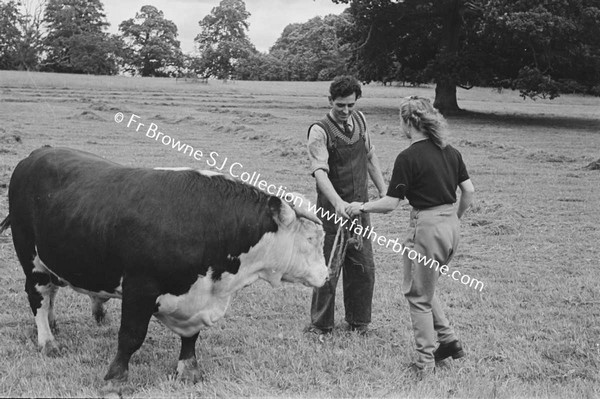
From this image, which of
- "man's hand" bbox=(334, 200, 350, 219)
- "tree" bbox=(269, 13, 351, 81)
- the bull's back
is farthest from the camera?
"tree" bbox=(269, 13, 351, 81)

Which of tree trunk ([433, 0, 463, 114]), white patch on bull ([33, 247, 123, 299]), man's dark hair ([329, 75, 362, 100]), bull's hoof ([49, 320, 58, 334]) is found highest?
tree trunk ([433, 0, 463, 114])

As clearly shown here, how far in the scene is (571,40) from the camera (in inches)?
1076

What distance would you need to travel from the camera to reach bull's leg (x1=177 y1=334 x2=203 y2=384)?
15.8 ft

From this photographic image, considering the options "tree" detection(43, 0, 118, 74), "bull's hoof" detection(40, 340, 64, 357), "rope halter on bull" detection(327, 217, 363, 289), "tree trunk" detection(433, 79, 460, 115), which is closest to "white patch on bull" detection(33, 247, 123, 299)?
"bull's hoof" detection(40, 340, 64, 357)

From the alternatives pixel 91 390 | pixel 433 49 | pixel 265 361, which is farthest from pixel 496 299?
pixel 433 49

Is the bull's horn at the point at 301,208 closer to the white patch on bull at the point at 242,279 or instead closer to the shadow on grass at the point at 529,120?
the white patch on bull at the point at 242,279

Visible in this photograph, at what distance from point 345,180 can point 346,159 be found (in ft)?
0.62

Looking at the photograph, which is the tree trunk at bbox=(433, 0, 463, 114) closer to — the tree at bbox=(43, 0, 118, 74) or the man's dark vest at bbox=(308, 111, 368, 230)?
the tree at bbox=(43, 0, 118, 74)

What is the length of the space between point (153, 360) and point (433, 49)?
31828 mm

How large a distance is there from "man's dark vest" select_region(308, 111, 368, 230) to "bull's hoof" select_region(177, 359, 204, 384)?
1.76 meters

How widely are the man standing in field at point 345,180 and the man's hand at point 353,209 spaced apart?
0.07m

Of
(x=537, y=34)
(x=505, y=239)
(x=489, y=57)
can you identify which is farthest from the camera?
(x=489, y=57)

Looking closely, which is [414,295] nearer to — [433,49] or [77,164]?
[77,164]

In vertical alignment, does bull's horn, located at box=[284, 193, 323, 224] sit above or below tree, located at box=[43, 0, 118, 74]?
below
